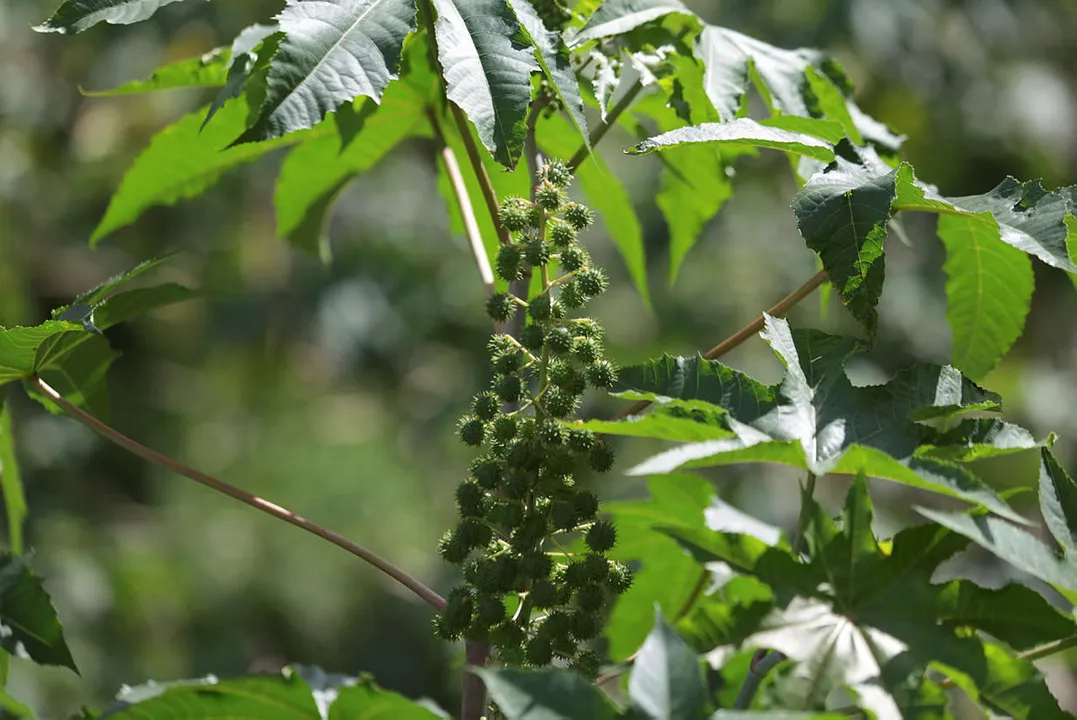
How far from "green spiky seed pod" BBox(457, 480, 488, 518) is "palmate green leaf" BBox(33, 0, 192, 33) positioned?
46cm

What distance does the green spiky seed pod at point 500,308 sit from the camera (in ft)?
2.97

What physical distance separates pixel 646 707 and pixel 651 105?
0.88 meters

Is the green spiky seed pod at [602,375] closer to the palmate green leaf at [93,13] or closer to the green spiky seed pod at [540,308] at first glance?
the green spiky seed pod at [540,308]

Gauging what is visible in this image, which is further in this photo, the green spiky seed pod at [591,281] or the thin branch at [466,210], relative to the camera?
the thin branch at [466,210]

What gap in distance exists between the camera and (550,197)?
0.91 m

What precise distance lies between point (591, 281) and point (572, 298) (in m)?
0.03

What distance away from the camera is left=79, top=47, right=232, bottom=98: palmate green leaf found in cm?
117

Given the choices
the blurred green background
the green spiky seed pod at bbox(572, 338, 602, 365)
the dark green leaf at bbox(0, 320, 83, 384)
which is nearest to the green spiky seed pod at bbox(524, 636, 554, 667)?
the green spiky seed pod at bbox(572, 338, 602, 365)

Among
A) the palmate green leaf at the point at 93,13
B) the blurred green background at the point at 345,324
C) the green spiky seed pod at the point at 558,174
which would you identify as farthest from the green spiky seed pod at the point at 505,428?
the blurred green background at the point at 345,324

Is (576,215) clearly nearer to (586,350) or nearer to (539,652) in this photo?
(586,350)

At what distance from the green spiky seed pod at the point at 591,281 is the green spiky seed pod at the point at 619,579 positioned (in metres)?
0.22

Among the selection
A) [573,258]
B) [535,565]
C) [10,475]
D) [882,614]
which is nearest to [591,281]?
[573,258]

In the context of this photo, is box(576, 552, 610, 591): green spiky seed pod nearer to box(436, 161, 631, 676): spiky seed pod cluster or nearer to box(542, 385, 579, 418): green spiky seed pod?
box(436, 161, 631, 676): spiky seed pod cluster

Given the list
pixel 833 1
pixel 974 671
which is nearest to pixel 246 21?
pixel 833 1
